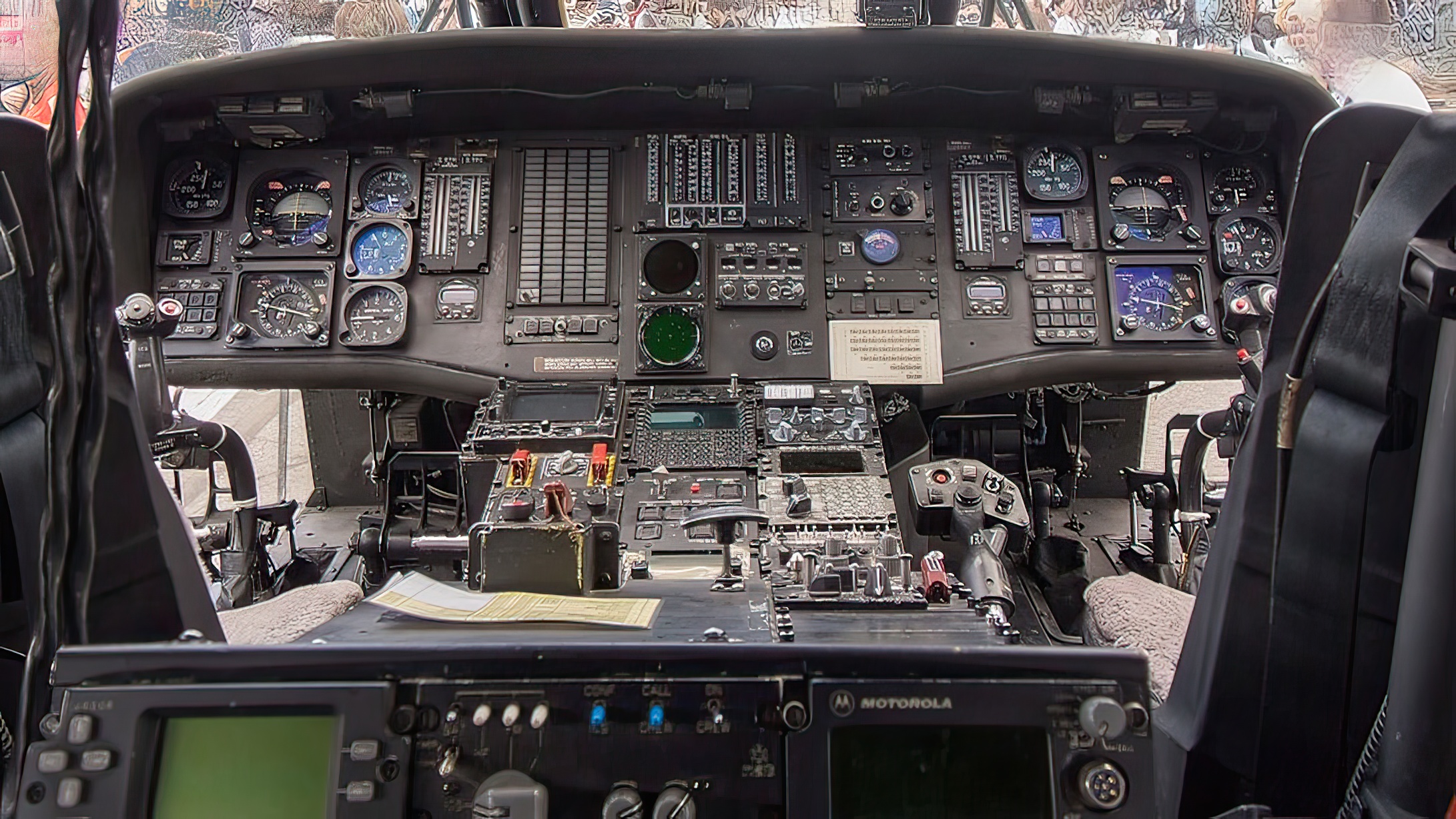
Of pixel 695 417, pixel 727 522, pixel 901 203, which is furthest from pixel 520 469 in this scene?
pixel 901 203

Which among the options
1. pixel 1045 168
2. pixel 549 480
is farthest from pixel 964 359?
pixel 549 480

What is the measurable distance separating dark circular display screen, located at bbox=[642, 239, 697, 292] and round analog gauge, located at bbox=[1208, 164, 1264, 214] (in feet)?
5.40

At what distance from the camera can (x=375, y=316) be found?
280 cm

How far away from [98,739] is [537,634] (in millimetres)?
408

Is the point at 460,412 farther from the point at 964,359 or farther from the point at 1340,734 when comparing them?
the point at 1340,734

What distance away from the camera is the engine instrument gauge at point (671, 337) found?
2762mm

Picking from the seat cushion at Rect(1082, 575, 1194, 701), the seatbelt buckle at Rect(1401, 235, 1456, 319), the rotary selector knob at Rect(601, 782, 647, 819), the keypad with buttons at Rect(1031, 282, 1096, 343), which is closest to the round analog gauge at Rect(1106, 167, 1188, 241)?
the keypad with buttons at Rect(1031, 282, 1096, 343)

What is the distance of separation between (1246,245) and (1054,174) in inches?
24.5

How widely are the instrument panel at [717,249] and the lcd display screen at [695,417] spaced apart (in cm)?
15

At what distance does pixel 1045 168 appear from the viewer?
9.59ft

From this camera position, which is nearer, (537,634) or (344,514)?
(537,634)

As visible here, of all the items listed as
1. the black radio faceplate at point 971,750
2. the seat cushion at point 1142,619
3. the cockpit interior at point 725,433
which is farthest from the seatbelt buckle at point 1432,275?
the seat cushion at point 1142,619

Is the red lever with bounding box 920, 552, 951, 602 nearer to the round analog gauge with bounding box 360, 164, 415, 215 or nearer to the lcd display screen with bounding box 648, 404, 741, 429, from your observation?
the lcd display screen with bounding box 648, 404, 741, 429

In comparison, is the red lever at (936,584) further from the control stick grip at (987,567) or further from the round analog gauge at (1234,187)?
the round analog gauge at (1234,187)
